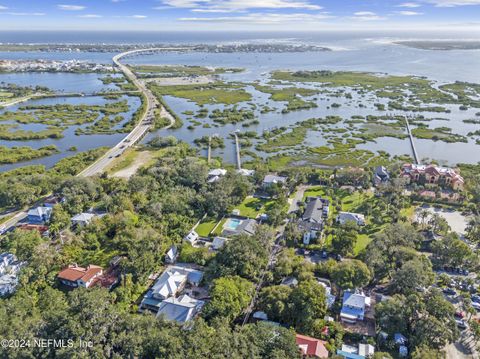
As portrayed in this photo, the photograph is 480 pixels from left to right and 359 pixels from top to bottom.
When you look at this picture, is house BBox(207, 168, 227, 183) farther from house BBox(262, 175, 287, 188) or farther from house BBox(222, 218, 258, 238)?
house BBox(222, 218, 258, 238)

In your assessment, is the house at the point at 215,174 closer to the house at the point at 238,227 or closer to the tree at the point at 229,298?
the house at the point at 238,227

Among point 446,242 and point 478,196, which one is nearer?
point 446,242

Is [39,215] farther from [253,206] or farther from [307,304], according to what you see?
[307,304]

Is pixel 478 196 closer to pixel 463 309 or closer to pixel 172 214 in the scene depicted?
pixel 463 309

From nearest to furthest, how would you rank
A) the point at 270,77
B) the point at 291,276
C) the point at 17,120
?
the point at 291,276
the point at 17,120
the point at 270,77

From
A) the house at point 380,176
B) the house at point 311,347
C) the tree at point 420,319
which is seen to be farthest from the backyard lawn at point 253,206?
the tree at point 420,319

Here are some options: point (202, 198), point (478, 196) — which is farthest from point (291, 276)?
point (478, 196)

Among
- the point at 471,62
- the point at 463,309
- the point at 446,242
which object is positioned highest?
the point at 471,62

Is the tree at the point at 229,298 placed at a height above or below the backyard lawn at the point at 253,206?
above
